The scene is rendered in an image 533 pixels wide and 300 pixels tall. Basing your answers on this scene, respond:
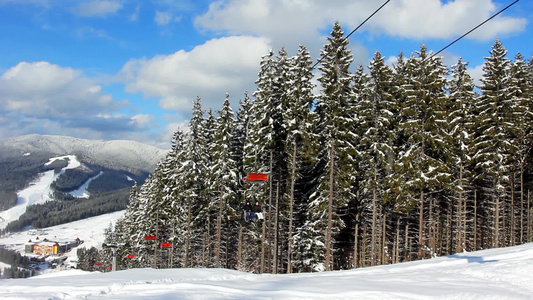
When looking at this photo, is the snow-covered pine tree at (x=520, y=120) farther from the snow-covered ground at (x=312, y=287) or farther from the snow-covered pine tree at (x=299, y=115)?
the snow-covered ground at (x=312, y=287)

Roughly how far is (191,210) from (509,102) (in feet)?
103

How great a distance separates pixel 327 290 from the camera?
10383mm

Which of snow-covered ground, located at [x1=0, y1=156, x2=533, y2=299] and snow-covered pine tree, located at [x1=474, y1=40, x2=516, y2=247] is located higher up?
snow-covered pine tree, located at [x1=474, y1=40, x2=516, y2=247]

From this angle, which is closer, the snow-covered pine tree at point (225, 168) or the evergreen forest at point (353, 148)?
the evergreen forest at point (353, 148)

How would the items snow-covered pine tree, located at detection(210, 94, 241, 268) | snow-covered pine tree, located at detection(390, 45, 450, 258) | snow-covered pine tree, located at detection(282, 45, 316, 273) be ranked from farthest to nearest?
snow-covered pine tree, located at detection(210, 94, 241, 268)
snow-covered pine tree, located at detection(282, 45, 316, 273)
snow-covered pine tree, located at detection(390, 45, 450, 258)

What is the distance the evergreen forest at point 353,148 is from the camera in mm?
28562

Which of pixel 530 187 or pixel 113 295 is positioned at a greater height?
pixel 530 187

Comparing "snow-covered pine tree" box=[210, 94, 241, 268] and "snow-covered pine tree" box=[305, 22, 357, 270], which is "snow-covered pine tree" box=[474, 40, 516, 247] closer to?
"snow-covered pine tree" box=[305, 22, 357, 270]

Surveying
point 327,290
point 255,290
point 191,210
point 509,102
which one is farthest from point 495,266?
point 191,210

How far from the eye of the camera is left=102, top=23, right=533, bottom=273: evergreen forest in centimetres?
2856

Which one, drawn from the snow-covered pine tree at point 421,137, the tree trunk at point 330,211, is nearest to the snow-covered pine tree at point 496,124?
the snow-covered pine tree at point 421,137

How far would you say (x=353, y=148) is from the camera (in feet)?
93.8

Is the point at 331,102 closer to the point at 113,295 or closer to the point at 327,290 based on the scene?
the point at 327,290

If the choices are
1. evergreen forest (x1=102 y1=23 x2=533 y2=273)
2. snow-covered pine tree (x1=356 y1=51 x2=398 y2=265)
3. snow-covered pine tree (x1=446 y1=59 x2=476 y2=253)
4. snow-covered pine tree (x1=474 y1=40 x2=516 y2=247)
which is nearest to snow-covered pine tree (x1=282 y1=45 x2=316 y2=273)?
evergreen forest (x1=102 y1=23 x2=533 y2=273)
